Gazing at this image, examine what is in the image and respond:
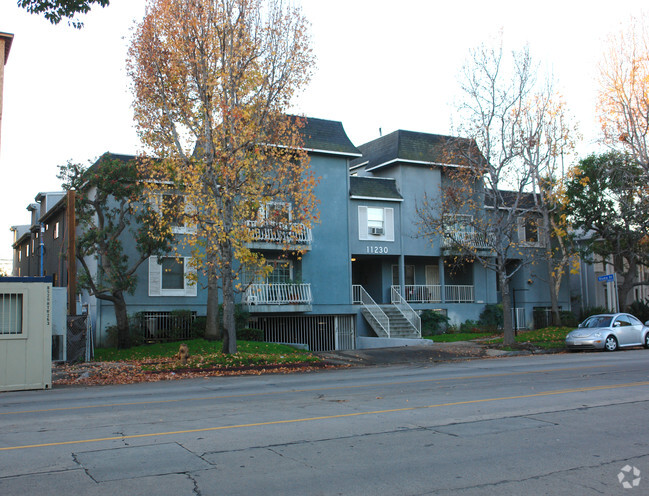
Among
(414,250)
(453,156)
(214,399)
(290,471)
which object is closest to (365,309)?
(414,250)

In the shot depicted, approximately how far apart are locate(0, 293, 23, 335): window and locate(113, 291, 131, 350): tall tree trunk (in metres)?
9.07

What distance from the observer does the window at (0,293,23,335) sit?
46.9ft

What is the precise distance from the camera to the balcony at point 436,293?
33.6m

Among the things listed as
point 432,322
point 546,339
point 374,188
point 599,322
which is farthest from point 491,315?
point 374,188

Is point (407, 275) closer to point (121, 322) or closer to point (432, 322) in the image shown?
point (432, 322)

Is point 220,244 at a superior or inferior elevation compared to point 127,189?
inferior

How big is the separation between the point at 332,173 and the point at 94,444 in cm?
2464

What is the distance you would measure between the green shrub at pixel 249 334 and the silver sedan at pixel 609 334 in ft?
43.2

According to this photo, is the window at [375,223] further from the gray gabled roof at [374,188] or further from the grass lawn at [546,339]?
the grass lawn at [546,339]

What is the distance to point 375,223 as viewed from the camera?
3281 centimetres

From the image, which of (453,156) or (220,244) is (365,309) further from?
(220,244)

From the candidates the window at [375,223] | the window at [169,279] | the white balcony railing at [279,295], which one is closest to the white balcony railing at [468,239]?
the window at [375,223]

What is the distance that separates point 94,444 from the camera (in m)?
7.79

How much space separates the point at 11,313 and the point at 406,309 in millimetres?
21011
